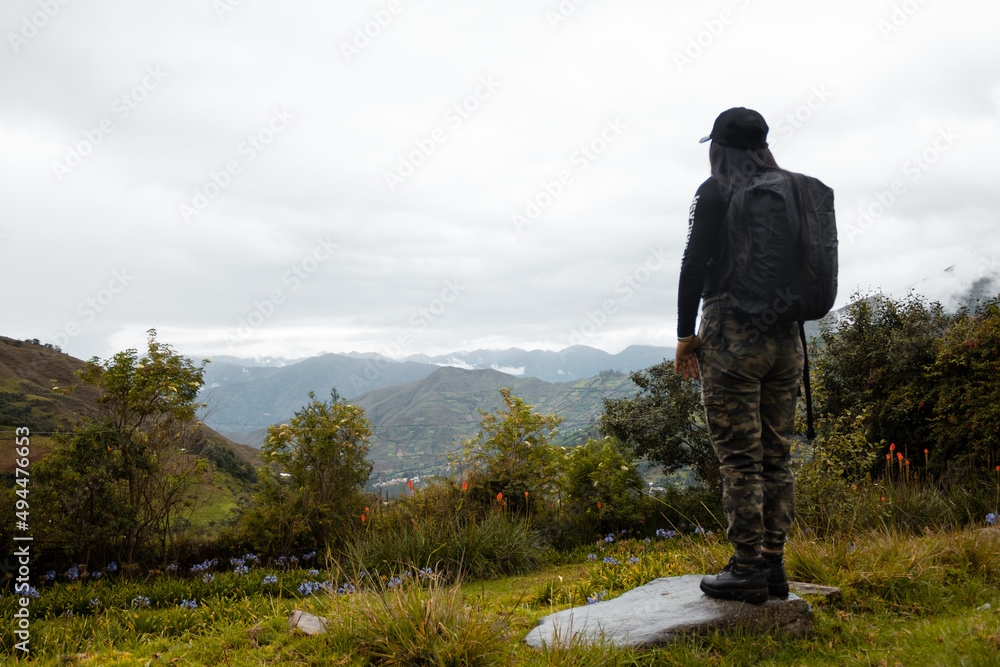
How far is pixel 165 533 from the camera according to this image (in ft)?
19.1

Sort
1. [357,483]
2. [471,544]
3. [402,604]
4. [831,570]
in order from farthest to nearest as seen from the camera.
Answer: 1. [357,483]
2. [471,544]
3. [831,570]
4. [402,604]

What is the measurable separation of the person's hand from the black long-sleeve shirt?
0.07 m

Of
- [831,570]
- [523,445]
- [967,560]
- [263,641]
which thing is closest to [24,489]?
[263,641]

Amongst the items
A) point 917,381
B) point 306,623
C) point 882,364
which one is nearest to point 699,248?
point 306,623

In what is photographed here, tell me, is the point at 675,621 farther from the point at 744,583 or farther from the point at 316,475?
the point at 316,475

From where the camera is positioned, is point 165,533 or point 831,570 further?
point 165,533

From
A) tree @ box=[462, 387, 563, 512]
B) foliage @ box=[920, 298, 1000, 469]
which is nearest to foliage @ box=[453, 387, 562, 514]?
tree @ box=[462, 387, 563, 512]

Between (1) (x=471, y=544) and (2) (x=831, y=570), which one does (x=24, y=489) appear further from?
(2) (x=831, y=570)

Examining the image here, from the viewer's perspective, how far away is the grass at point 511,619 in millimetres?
2889

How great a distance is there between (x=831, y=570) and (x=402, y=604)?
2.90 meters

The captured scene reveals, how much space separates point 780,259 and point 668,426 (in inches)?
302

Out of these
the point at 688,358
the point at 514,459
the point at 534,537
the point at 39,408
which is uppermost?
the point at 688,358

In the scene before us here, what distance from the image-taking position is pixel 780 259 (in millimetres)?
2943

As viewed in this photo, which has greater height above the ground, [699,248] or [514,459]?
[699,248]
